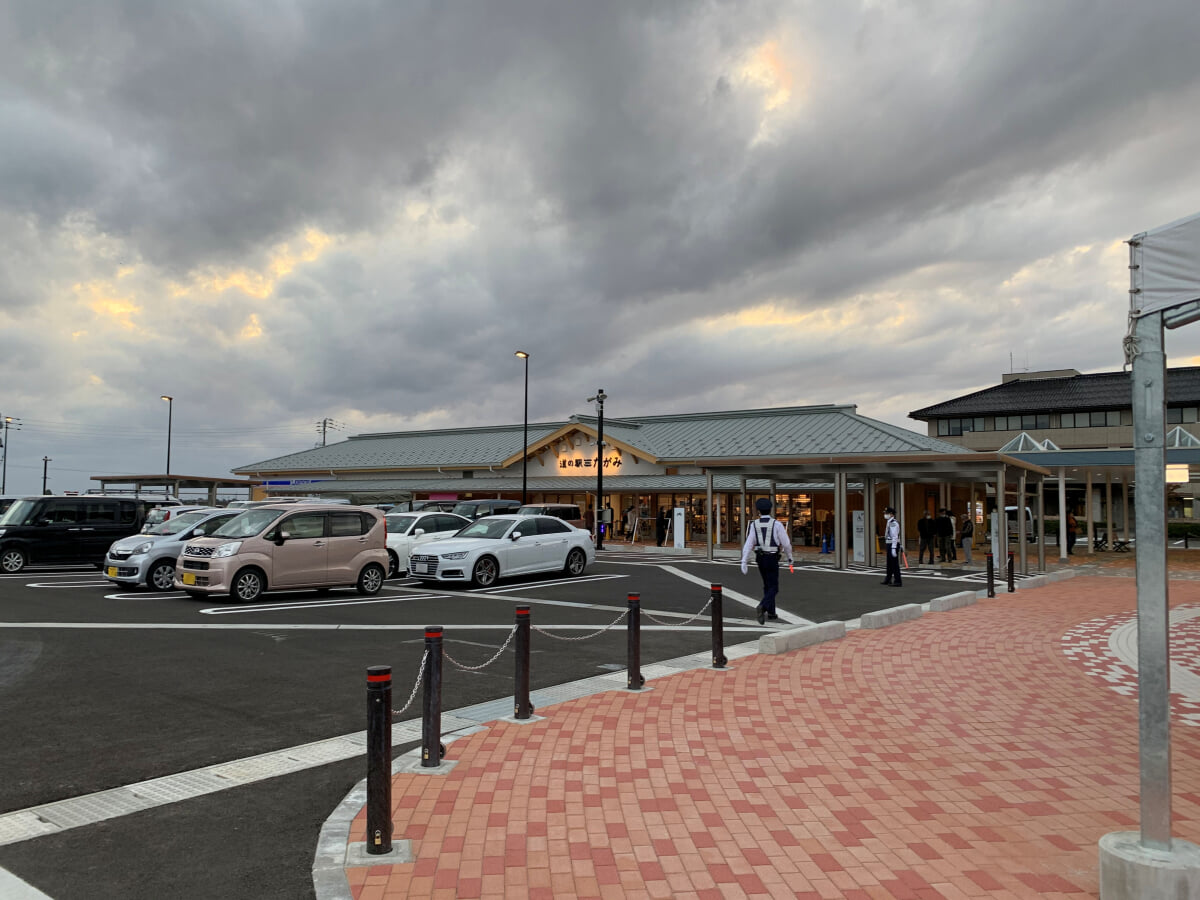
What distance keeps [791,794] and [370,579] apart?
39.5 ft

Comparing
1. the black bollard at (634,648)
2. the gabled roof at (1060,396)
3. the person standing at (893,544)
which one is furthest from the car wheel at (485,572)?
the gabled roof at (1060,396)

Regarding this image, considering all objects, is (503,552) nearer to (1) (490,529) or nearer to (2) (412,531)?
(1) (490,529)

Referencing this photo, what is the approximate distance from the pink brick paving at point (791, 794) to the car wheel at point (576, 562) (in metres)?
11.2

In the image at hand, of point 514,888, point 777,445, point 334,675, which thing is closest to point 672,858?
point 514,888

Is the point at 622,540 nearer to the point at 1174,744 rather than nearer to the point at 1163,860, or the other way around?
the point at 1174,744

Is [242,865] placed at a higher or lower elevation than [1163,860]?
lower

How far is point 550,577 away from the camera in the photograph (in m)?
19.4

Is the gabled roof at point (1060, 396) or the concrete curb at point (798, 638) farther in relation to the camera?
the gabled roof at point (1060, 396)

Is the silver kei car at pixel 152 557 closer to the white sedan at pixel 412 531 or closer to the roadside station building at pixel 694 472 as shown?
the white sedan at pixel 412 531

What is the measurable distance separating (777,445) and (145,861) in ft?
103

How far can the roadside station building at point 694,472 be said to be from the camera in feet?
84.6

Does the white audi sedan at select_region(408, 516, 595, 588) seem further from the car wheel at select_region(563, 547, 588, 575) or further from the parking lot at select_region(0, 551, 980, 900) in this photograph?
the parking lot at select_region(0, 551, 980, 900)

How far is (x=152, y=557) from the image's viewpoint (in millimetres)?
15812

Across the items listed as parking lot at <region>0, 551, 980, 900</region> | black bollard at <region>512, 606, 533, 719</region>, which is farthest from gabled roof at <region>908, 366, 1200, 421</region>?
black bollard at <region>512, 606, 533, 719</region>
